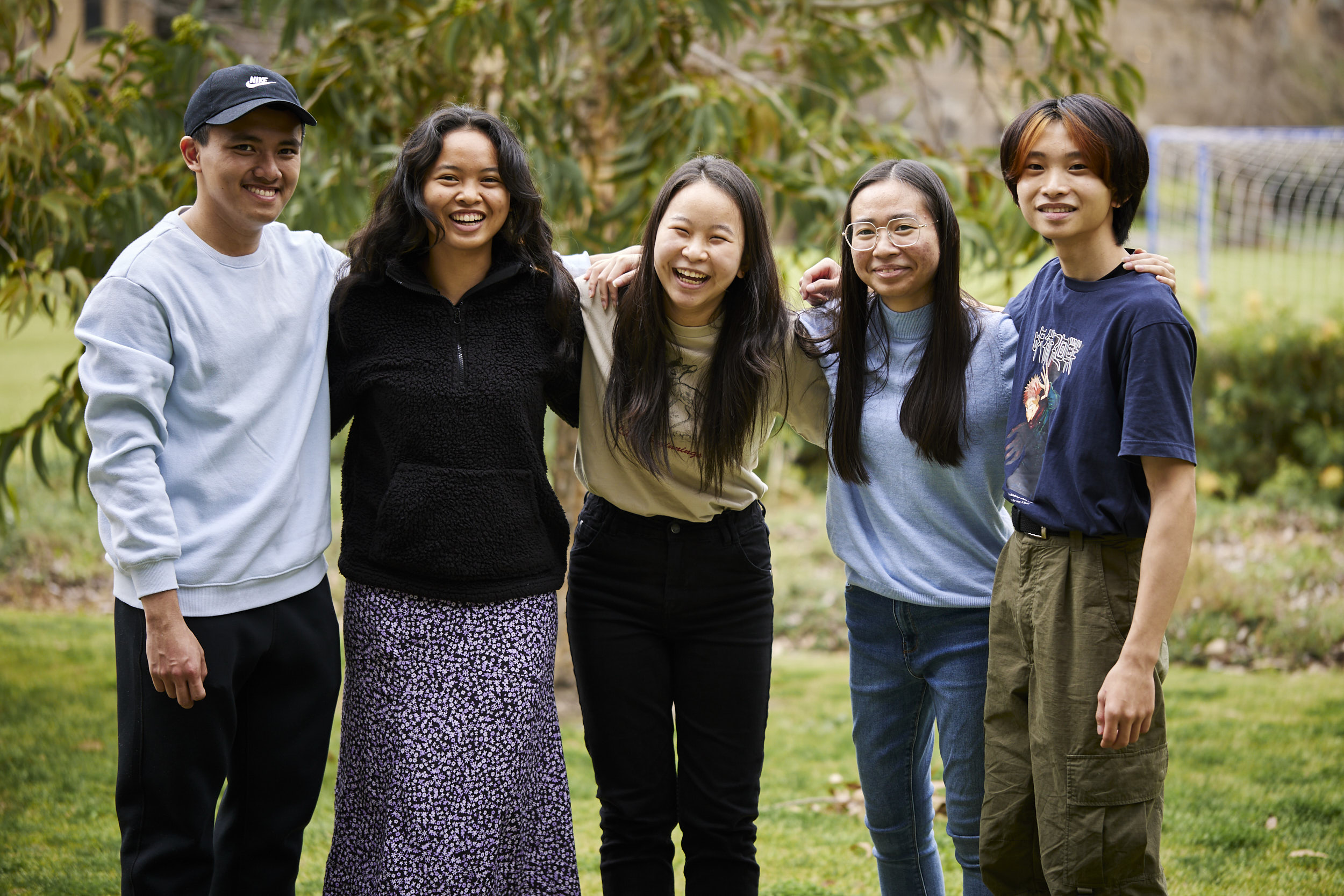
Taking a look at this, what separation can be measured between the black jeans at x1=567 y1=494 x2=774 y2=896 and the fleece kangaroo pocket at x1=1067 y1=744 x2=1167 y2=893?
0.59 m

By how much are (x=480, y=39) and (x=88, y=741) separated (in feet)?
8.64

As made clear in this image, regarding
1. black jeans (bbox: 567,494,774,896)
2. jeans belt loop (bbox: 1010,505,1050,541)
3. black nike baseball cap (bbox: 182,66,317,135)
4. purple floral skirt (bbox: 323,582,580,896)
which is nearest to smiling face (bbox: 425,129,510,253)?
black nike baseball cap (bbox: 182,66,317,135)

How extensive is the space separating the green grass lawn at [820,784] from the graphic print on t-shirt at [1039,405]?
4.63 feet

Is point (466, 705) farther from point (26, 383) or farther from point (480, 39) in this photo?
point (26, 383)

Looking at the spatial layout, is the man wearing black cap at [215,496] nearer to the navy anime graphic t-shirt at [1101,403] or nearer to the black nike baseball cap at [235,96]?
the black nike baseball cap at [235,96]

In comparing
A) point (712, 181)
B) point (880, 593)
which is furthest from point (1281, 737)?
point (712, 181)

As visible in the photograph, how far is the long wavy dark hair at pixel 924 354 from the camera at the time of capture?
6.58 ft

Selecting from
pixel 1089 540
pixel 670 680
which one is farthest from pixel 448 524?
pixel 1089 540

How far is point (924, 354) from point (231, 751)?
1411 millimetres

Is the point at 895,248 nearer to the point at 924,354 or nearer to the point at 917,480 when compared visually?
the point at 924,354

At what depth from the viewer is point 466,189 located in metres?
2.04

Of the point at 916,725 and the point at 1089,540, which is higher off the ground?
the point at 1089,540

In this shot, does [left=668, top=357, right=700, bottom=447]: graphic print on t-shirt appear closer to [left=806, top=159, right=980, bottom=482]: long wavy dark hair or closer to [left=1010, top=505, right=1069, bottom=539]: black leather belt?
[left=806, top=159, right=980, bottom=482]: long wavy dark hair

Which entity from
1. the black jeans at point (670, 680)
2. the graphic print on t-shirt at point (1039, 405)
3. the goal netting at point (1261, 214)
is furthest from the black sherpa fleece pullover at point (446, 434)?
the goal netting at point (1261, 214)
